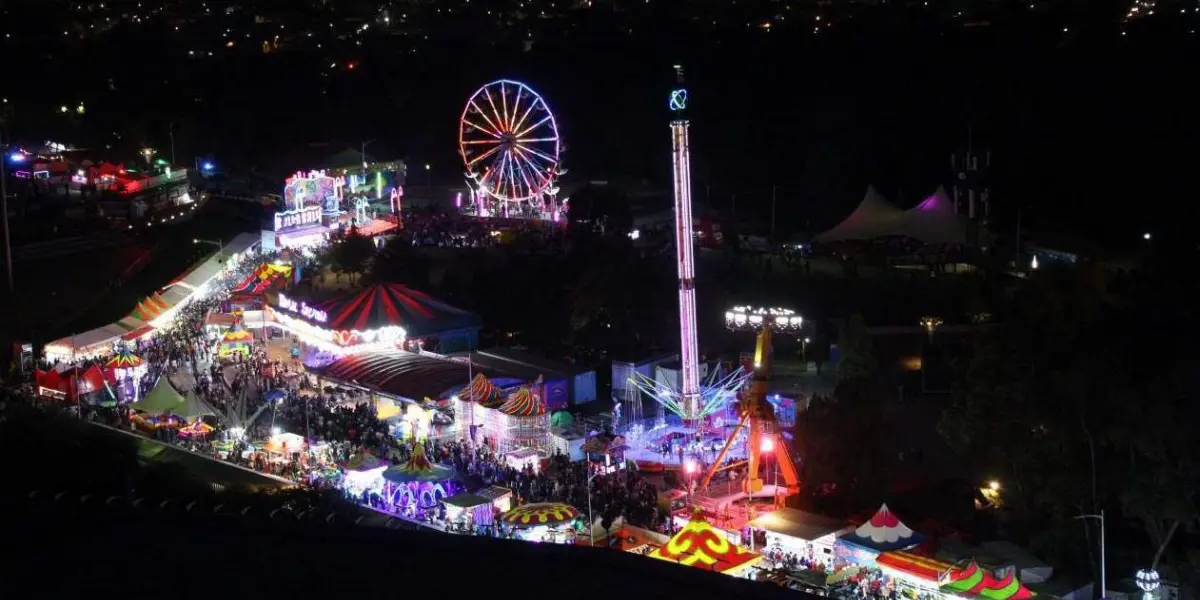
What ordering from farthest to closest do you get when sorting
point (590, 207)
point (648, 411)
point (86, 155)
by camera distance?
1. point (86, 155)
2. point (590, 207)
3. point (648, 411)

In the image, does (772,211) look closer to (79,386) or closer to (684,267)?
(684,267)

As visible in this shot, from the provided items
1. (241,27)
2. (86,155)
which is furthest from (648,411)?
(241,27)

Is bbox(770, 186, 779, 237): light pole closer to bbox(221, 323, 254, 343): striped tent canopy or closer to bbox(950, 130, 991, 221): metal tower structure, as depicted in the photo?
bbox(950, 130, 991, 221): metal tower structure

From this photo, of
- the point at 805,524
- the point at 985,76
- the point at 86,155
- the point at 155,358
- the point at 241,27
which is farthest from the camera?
the point at 241,27

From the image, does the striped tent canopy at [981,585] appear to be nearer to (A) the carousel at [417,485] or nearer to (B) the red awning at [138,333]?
(A) the carousel at [417,485]

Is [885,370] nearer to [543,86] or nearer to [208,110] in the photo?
[543,86]
